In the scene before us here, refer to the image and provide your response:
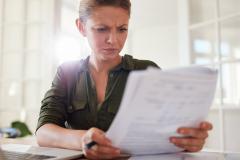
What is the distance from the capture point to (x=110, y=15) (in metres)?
0.93

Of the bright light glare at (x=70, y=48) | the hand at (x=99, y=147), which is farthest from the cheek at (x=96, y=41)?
the bright light glare at (x=70, y=48)

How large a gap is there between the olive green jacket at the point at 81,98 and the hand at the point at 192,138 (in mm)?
347

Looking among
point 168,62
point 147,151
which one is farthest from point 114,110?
point 168,62

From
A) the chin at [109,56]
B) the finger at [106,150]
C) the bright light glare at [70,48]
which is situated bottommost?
the finger at [106,150]

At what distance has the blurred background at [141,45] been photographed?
1.95m

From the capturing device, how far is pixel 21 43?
306 cm

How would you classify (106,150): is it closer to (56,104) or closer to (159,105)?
(159,105)

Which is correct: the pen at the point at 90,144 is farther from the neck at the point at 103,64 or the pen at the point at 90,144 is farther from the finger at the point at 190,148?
the neck at the point at 103,64

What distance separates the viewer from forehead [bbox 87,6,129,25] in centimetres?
93

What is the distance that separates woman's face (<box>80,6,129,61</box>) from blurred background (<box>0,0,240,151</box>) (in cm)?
113

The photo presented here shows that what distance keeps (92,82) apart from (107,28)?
211 mm

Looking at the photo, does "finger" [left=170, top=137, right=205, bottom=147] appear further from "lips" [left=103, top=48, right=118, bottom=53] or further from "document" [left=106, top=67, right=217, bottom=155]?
"lips" [left=103, top=48, right=118, bottom=53]

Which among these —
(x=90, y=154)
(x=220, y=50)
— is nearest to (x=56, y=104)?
(x=90, y=154)

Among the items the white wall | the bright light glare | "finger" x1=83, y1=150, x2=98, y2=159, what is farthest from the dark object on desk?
the white wall
